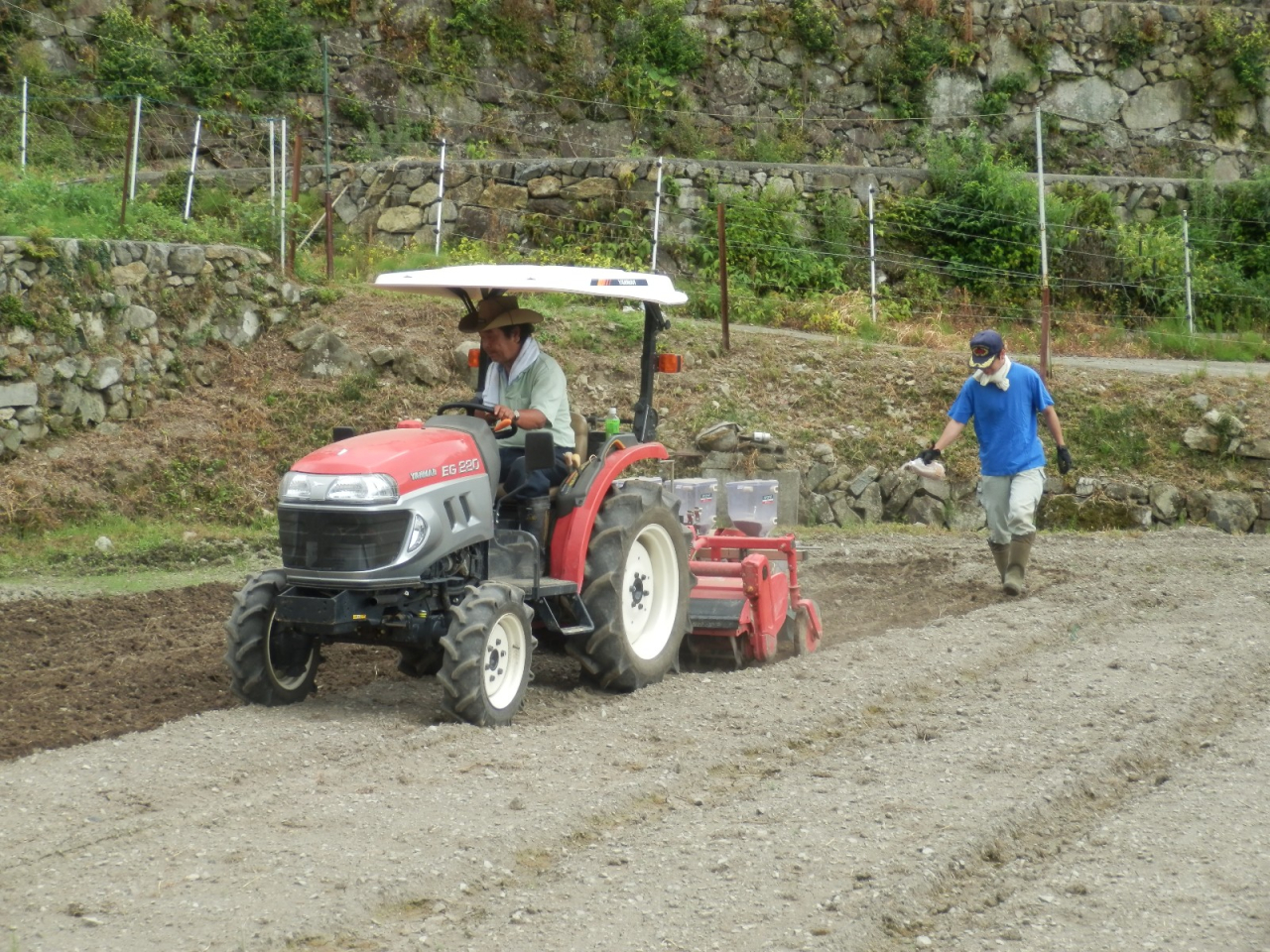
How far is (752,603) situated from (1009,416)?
122 inches

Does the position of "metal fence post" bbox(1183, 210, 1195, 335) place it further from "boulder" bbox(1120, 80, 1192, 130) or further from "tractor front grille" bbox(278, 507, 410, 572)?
"tractor front grille" bbox(278, 507, 410, 572)

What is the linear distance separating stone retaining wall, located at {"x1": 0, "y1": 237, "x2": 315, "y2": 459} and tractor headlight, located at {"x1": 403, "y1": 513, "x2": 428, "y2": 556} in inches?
288

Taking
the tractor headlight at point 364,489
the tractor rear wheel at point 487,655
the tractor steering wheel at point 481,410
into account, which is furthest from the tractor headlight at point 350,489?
the tractor steering wheel at point 481,410

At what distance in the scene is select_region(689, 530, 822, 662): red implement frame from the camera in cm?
820

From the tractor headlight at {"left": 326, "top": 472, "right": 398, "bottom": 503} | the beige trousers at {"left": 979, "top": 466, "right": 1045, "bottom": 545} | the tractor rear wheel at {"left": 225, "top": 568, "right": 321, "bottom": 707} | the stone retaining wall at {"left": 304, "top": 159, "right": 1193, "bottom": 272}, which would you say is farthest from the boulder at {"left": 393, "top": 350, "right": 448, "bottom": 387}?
the tractor headlight at {"left": 326, "top": 472, "right": 398, "bottom": 503}

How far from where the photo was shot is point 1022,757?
604 centimetres

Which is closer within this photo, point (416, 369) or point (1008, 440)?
point (1008, 440)

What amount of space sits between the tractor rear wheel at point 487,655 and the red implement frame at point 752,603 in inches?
66.5

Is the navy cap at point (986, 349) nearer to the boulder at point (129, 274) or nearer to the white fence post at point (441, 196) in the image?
the boulder at point (129, 274)

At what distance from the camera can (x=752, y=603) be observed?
27.2 ft

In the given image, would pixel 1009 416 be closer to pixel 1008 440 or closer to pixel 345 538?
pixel 1008 440

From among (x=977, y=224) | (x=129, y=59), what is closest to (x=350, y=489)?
(x=977, y=224)

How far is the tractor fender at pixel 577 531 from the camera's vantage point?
718 centimetres

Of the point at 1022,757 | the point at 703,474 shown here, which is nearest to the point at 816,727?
the point at 1022,757
